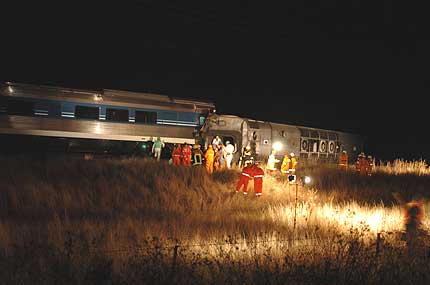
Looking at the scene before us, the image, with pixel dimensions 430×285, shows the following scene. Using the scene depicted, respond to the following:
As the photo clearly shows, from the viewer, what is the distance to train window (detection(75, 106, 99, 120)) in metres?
20.8

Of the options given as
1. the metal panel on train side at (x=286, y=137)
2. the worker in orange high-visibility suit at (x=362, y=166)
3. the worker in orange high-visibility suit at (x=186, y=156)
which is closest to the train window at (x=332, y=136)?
the metal panel on train side at (x=286, y=137)

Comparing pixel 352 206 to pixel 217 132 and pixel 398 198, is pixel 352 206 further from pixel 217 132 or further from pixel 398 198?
pixel 217 132

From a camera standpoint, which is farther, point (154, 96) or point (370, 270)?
point (154, 96)

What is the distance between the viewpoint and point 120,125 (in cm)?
2191

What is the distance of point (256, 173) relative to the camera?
1419cm

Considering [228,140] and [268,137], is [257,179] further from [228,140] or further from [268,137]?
[268,137]

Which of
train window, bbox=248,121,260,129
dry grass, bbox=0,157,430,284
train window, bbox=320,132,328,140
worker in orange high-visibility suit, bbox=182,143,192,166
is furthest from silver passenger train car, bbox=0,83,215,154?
train window, bbox=320,132,328,140

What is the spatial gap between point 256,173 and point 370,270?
764cm

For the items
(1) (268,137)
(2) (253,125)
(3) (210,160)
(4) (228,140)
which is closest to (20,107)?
(3) (210,160)

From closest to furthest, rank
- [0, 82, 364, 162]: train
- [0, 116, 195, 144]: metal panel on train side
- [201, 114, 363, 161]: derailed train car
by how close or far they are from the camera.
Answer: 1. [0, 116, 195, 144]: metal panel on train side
2. [0, 82, 364, 162]: train
3. [201, 114, 363, 161]: derailed train car

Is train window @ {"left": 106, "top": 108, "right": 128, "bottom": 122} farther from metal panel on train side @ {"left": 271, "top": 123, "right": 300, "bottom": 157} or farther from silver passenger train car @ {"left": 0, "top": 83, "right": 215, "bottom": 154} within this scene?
metal panel on train side @ {"left": 271, "top": 123, "right": 300, "bottom": 157}

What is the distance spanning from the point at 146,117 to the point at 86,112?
3307 millimetres

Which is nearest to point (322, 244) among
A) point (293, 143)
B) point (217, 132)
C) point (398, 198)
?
point (398, 198)

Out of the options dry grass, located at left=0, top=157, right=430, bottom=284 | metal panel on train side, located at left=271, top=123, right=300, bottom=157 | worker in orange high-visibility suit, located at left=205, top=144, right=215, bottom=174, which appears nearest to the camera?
dry grass, located at left=0, top=157, right=430, bottom=284
